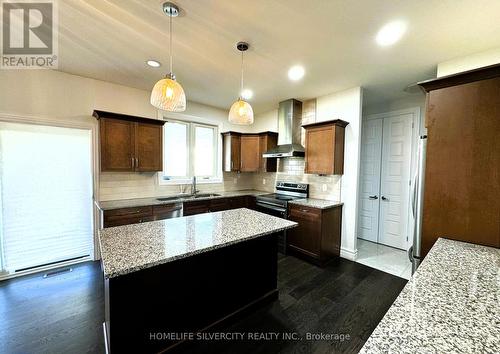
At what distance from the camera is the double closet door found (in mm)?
3801

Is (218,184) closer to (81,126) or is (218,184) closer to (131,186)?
(131,186)

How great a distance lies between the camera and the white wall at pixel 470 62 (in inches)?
86.4

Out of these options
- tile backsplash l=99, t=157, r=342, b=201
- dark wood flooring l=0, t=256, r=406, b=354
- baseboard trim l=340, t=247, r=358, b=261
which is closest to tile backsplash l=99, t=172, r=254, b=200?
tile backsplash l=99, t=157, r=342, b=201

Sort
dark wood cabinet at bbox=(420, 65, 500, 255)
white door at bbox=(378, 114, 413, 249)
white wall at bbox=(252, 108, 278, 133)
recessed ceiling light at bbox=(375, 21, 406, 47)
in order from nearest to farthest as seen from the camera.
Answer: dark wood cabinet at bbox=(420, 65, 500, 255) < recessed ceiling light at bbox=(375, 21, 406, 47) < white door at bbox=(378, 114, 413, 249) < white wall at bbox=(252, 108, 278, 133)

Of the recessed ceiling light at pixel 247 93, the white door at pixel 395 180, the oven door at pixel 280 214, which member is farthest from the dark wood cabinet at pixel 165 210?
the white door at pixel 395 180

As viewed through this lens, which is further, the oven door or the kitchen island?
the oven door

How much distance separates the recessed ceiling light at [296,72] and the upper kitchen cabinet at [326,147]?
0.86 metres

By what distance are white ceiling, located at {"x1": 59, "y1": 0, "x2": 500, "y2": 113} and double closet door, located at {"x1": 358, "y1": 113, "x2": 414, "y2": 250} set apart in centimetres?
94

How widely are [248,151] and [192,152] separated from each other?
1223 millimetres

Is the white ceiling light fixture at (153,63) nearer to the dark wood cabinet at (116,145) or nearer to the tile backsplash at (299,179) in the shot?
the dark wood cabinet at (116,145)

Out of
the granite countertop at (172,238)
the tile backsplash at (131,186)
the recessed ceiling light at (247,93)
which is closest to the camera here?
the granite countertop at (172,238)

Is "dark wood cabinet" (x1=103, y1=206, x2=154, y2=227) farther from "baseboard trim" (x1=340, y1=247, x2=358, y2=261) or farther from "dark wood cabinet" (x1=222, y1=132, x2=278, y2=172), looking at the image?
"baseboard trim" (x1=340, y1=247, x2=358, y2=261)

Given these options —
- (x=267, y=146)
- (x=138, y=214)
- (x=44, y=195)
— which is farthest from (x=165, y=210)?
(x=267, y=146)

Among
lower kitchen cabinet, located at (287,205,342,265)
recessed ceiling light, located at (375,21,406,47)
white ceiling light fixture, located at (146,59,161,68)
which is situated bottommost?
lower kitchen cabinet, located at (287,205,342,265)
